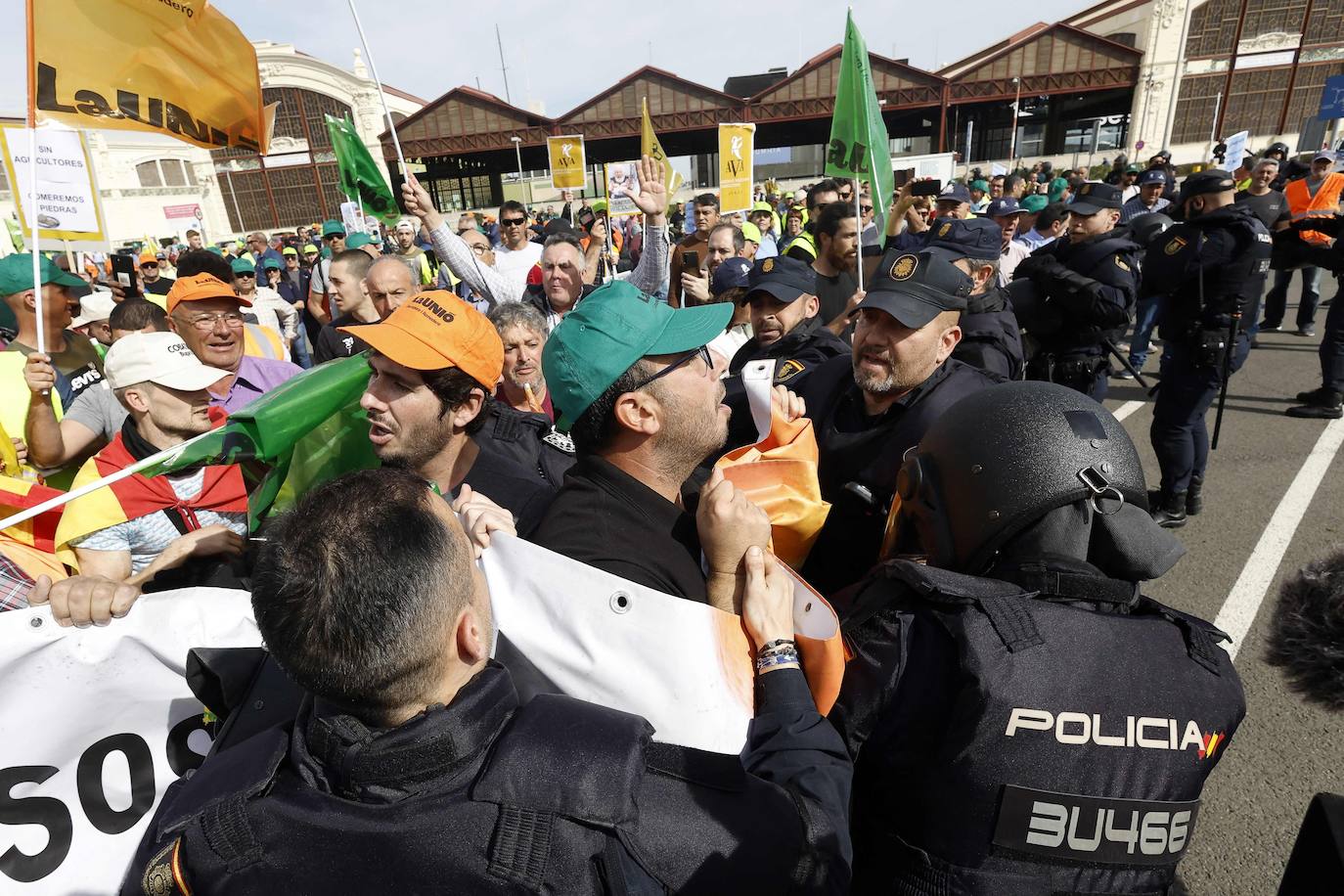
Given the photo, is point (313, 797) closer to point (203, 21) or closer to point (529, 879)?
point (529, 879)

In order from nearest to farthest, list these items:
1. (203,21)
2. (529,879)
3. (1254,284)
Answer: (529,879) < (203,21) < (1254,284)

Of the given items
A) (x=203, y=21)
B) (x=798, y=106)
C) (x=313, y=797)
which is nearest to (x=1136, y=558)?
(x=313, y=797)

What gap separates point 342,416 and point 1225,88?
45.6 m

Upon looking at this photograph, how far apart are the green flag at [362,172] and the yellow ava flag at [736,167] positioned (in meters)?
3.59

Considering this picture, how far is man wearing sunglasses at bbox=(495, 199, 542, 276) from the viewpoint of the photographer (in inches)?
258

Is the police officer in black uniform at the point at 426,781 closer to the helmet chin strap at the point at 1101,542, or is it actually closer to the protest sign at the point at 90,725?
the helmet chin strap at the point at 1101,542

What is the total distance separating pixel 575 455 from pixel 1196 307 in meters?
4.46

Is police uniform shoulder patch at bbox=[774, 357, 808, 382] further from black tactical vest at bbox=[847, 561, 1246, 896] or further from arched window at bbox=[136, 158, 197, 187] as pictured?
arched window at bbox=[136, 158, 197, 187]

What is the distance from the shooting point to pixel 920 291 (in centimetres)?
247

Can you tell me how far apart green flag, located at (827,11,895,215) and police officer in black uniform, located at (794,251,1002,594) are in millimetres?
2030

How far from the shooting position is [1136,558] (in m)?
1.35

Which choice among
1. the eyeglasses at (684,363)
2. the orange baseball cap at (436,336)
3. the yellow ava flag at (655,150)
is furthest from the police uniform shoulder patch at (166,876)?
the yellow ava flag at (655,150)

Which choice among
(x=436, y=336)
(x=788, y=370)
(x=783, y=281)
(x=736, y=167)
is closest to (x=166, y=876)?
(x=436, y=336)

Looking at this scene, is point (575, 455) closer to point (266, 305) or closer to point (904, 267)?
point (904, 267)
